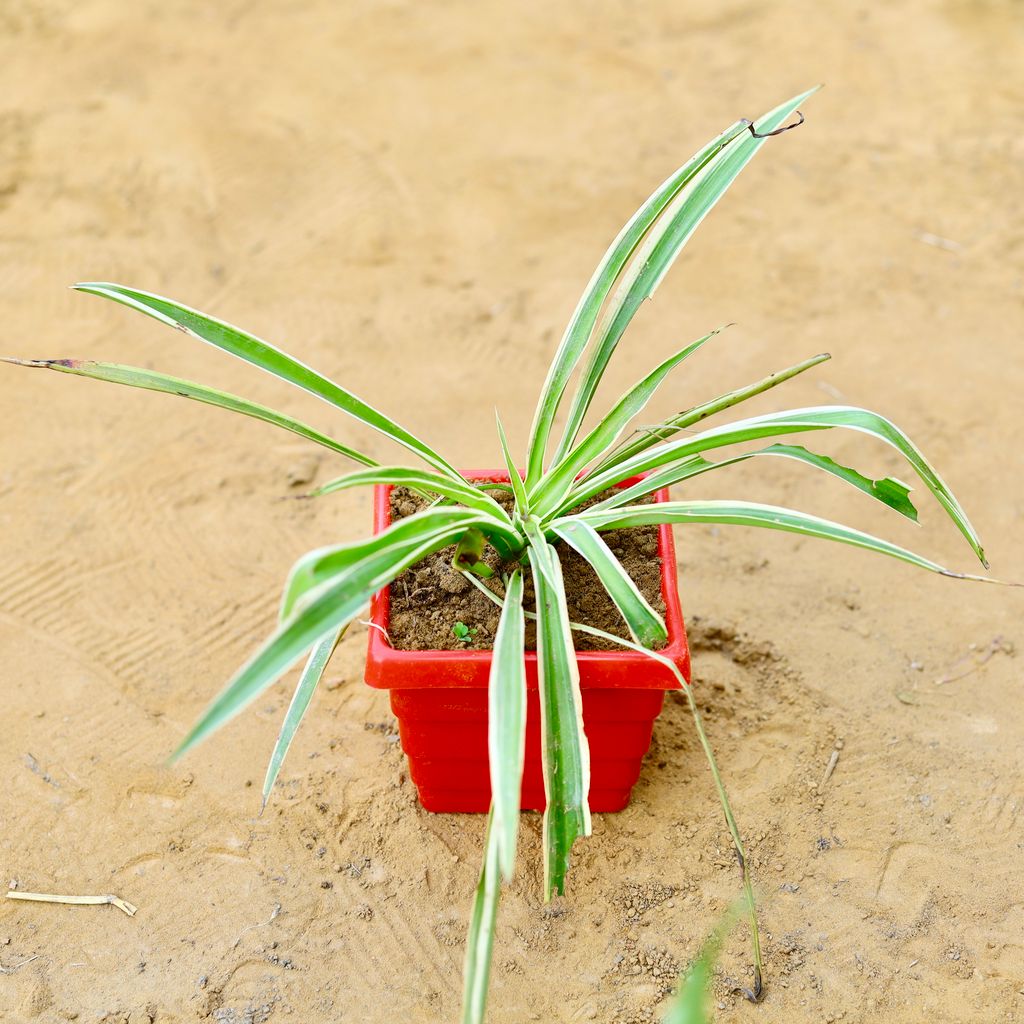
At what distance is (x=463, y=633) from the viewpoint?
1641 mm

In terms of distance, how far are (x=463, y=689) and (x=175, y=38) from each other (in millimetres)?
3162

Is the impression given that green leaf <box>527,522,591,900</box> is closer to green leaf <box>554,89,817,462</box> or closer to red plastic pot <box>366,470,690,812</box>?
red plastic pot <box>366,470,690,812</box>

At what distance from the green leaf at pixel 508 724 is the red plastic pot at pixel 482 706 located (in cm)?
9

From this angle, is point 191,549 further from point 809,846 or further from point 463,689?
point 809,846

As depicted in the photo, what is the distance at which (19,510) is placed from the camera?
245 cm

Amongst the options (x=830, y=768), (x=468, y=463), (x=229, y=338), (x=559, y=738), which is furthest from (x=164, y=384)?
(x=830, y=768)

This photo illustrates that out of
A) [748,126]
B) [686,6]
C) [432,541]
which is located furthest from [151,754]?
[686,6]

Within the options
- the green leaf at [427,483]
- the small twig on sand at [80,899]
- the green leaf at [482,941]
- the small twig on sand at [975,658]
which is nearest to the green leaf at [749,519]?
the green leaf at [427,483]

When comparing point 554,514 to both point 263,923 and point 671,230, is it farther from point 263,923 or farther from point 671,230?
point 263,923

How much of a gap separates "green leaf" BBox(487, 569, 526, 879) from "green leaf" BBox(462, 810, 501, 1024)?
0.8 inches

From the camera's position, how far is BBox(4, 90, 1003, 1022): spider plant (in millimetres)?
1275

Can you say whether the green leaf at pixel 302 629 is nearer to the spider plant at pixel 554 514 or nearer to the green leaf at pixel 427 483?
the spider plant at pixel 554 514

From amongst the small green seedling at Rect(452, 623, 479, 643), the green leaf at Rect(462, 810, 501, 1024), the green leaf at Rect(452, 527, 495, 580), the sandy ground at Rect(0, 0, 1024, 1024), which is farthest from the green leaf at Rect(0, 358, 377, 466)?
the sandy ground at Rect(0, 0, 1024, 1024)

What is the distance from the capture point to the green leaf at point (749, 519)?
1442 mm
